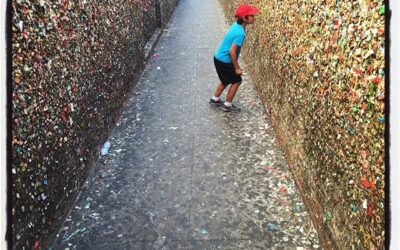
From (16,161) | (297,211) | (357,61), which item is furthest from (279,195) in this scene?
(16,161)

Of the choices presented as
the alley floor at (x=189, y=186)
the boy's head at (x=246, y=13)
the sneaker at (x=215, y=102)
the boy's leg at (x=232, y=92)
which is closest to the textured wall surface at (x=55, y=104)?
the alley floor at (x=189, y=186)

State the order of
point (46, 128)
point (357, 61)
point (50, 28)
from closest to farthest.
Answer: point (357, 61) → point (46, 128) → point (50, 28)

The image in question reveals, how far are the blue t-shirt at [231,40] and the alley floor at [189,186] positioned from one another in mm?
829

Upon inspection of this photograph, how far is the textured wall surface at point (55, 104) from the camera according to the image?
9.28ft

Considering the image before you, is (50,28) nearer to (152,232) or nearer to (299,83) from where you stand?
(152,232)

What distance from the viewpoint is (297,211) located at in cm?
374

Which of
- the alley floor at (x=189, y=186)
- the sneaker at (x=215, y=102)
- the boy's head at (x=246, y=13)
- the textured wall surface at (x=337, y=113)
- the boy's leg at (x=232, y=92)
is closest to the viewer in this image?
the textured wall surface at (x=337, y=113)

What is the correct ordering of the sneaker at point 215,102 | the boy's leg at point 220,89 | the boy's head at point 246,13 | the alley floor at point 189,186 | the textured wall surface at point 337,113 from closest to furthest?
the textured wall surface at point 337,113
the alley floor at point 189,186
the boy's head at point 246,13
the boy's leg at point 220,89
the sneaker at point 215,102

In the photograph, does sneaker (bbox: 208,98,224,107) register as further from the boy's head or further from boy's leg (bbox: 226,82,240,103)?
the boy's head

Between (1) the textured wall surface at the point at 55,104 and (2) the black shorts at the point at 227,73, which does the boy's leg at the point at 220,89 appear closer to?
(2) the black shorts at the point at 227,73

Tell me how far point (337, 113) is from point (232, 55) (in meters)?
3.03

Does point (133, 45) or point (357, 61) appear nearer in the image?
point (357, 61)

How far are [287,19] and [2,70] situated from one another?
3411 millimetres

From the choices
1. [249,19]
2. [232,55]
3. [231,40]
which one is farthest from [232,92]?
[249,19]
